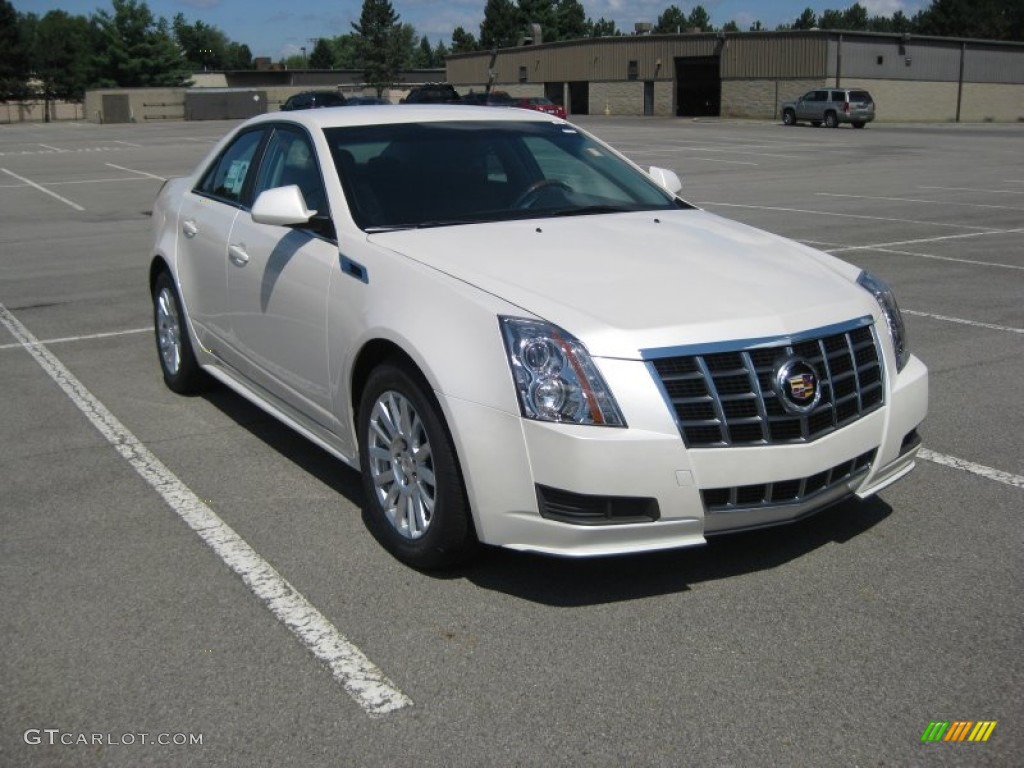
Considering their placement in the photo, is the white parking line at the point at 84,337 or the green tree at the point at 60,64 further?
the green tree at the point at 60,64

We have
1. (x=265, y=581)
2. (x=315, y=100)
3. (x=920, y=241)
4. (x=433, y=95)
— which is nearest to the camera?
(x=265, y=581)

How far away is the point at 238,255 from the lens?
545 centimetres

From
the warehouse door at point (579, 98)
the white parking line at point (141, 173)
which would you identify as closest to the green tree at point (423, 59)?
the warehouse door at point (579, 98)

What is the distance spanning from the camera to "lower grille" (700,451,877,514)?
3.69m

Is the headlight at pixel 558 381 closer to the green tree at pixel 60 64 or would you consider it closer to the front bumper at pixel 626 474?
the front bumper at pixel 626 474

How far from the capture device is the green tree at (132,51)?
98.6 metres

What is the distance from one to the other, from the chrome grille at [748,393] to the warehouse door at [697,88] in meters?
67.9

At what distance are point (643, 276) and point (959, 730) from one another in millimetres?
1876

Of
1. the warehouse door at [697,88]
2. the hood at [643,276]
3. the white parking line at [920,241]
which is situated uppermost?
the warehouse door at [697,88]

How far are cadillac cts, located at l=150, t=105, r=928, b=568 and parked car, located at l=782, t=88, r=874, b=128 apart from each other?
160 feet

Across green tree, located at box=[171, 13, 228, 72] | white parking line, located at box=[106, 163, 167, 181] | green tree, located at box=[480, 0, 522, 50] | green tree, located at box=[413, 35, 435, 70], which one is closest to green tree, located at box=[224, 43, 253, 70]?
green tree, located at box=[171, 13, 228, 72]

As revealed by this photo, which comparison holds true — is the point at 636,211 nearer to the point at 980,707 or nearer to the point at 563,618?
the point at 563,618

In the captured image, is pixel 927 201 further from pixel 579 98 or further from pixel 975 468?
pixel 579 98

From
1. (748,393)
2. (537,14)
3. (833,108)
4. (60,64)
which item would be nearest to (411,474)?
(748,393)
